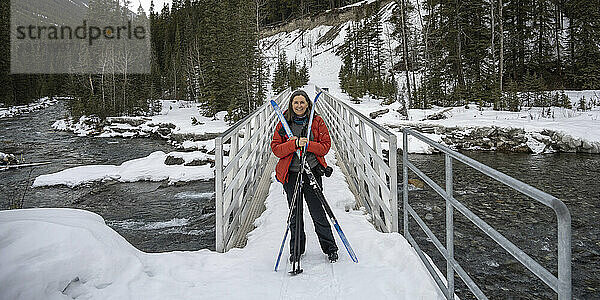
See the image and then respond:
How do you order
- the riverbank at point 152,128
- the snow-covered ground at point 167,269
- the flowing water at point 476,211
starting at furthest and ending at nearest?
1. the riverbank at point 152,128
2. the flowing water at point 476,211
3. the snow-covered ground at point 167,269

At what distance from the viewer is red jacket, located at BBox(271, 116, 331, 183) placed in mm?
3873

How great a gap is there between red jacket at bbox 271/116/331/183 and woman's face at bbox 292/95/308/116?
0.56 feet

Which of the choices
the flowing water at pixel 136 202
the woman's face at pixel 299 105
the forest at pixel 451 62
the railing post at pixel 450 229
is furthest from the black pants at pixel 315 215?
the forest at pixel 451 62

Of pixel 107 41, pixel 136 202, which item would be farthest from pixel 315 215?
pixel 107 41

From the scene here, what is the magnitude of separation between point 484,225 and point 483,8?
32.7 meters

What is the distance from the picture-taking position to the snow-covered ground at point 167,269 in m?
2.82

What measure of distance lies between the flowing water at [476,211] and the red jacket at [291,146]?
2.96 meters

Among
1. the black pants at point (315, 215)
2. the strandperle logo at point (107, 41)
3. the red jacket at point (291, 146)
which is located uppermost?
the strandperle logo at point (107, 41)

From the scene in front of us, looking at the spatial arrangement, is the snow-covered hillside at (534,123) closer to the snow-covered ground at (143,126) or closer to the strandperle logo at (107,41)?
the snow-covered ground at (143,126)

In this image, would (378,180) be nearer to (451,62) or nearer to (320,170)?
(320,170)

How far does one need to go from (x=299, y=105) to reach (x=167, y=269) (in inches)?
76.4

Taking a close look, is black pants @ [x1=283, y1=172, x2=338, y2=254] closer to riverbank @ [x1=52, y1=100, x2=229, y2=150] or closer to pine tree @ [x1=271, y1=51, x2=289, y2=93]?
riverbank @ [x1=52, y1=100, x2=229, y2=150]

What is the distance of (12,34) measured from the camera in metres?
68.5

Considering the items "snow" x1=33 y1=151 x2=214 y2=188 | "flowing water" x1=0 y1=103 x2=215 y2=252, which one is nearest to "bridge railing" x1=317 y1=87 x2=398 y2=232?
"flowing water" x1=0 y1=103 x2=215 y2=252
